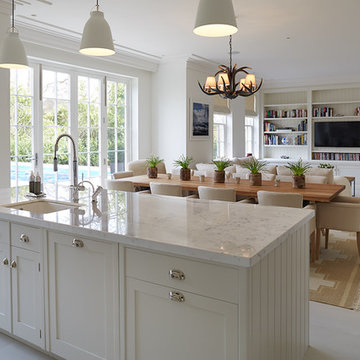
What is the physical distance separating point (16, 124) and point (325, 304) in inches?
178

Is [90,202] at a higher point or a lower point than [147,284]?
higher

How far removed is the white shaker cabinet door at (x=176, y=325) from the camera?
1668 millimetres

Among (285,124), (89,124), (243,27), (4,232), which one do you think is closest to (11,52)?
(4,232)

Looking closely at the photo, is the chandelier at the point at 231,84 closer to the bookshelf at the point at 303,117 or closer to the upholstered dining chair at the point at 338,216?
the upholstered dining chair at the point at 338,216

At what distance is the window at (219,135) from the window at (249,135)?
5.24 ft

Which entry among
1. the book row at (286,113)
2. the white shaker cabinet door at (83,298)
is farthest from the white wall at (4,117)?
the book row at (286,113)

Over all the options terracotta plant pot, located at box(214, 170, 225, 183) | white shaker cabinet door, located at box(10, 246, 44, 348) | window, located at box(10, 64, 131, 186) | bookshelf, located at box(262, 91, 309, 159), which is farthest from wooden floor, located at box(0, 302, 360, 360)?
bookshelf, located at box(262, 91, 309, 159)

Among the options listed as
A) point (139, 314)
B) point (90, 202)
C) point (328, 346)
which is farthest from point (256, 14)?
point (139, 314)

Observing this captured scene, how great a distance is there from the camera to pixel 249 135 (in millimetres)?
11070

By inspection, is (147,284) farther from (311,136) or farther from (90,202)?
(311,136)

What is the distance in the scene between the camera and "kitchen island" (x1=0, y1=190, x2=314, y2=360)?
1676 mm

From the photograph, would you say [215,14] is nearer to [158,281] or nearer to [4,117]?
[158,281]

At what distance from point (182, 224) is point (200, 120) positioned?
19.9ft

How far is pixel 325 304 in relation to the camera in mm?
3297
